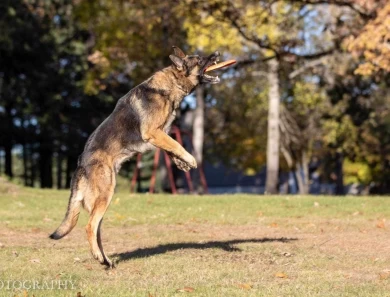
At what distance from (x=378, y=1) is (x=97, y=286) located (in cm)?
1787

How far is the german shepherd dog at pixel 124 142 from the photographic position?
904 centimetres

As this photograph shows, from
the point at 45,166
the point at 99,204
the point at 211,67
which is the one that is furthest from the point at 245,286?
the point at 45,166

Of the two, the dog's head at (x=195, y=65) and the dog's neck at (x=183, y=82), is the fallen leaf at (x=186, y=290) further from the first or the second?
the dog's head at (x=195, y=65)

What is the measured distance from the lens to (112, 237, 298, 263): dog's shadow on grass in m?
10.3

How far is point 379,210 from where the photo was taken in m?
16.0

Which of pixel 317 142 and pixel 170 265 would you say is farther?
pixel 317 142

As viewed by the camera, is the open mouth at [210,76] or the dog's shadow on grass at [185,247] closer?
the open mouth at [210,76]

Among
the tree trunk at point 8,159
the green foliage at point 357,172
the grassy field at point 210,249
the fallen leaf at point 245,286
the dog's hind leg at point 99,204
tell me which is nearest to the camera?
the fallen leaf at point 245,286

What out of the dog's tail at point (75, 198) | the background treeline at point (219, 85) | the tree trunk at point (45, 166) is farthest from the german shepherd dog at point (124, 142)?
the tree trunk at point (45, 166)

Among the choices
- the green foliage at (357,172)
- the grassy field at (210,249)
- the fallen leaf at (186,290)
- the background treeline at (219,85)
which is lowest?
the fallen leaf at (186,290)

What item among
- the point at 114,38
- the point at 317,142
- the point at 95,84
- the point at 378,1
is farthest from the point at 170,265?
the point at 317,142

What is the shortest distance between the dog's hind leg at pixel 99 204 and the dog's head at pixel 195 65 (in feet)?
6.06

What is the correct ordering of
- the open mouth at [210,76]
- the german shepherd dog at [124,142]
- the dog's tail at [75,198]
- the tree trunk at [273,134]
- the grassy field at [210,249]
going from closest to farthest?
the grassy field at [210,249]
the german shepherd dog at [124,142]
the dog's tail at [75,198]
the open mouth at [210,76]
the tree trunk at [273,134]

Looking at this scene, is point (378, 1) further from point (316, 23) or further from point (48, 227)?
point (48, 227)
